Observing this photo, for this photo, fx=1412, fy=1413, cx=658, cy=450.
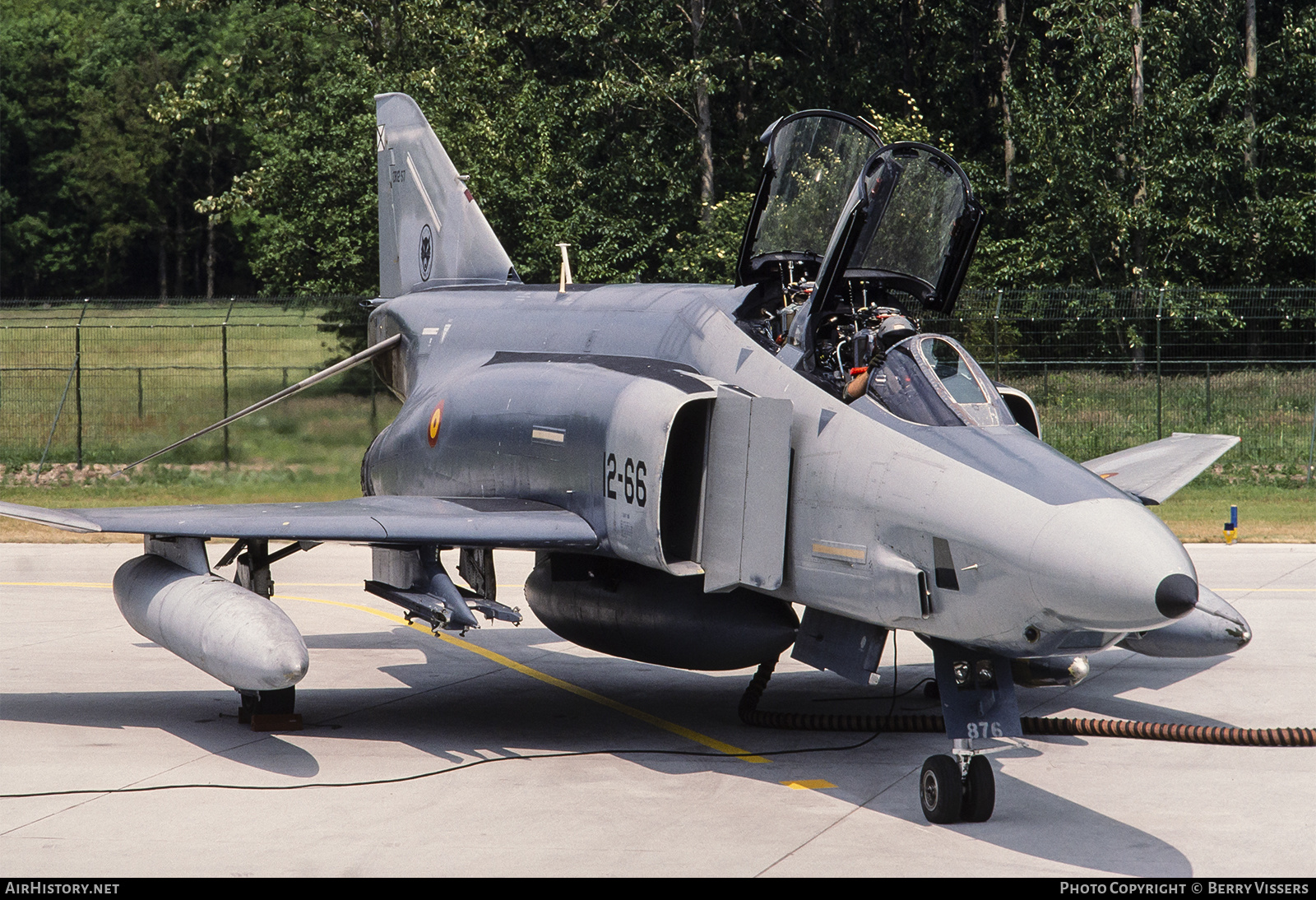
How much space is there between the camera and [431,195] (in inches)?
603

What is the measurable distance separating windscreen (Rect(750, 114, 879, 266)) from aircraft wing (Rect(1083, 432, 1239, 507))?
3478 millimetres

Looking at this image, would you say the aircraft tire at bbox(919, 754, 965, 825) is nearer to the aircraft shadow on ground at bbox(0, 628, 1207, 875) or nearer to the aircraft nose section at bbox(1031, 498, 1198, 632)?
the aircraft shadow on ground at bbox(0, 628, 1207, 875)

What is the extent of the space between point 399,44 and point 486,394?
26886 mm

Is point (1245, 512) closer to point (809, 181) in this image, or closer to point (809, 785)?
point (809, 181)

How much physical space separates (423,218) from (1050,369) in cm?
1610

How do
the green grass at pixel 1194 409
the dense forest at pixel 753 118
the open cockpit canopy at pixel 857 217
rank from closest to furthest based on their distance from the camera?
the open cockpit canopy at pixel 857 217 → the green grass at pixel 1194 409 → the dense forest at pixel 753 118

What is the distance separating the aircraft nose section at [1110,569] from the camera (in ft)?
22.5

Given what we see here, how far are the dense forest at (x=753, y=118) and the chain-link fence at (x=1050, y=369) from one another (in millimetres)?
3410

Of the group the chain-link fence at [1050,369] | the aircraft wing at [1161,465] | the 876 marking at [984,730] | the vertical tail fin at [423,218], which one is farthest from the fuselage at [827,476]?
the chain-link fence at [1050,369]

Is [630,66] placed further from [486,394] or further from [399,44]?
Result: [486,394]

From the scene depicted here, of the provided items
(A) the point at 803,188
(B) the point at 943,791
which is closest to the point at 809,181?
(A) the point at 803,188

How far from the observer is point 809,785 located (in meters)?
8.99

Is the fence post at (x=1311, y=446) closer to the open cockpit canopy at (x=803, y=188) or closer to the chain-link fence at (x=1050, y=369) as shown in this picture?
the chain-link fence at (x=1050, y=369)

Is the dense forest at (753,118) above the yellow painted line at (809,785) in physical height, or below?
above
